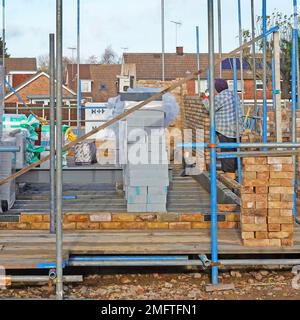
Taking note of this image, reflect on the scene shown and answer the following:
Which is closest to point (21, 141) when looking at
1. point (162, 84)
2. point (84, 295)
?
point (84, 295)

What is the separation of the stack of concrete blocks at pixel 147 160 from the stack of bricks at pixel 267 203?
3.56ft

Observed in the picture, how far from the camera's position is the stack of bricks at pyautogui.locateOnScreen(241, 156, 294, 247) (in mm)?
5664

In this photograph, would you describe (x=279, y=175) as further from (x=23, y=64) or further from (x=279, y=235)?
(x=23, y=64)

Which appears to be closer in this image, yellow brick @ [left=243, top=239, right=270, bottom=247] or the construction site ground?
the construction site ground

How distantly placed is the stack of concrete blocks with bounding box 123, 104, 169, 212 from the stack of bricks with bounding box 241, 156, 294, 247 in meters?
1.09

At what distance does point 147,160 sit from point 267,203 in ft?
4.42

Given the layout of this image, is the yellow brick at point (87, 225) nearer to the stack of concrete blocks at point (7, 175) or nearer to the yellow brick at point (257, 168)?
the stack of concrete blocks at point (7, 175)

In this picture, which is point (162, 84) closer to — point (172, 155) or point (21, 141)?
point (172, 155)

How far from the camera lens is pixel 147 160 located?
6418 millimetres

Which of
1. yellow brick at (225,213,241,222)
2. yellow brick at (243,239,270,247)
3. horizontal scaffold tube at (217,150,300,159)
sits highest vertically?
horizontal scaffold tube at (217,150,300,159)

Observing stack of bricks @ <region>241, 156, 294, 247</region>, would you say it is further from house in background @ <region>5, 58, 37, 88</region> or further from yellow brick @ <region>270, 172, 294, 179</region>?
house in background @ <region>5, 58, 37, 88</region>

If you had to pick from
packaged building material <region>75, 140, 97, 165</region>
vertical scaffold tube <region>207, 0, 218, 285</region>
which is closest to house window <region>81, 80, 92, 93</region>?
packaged building material <region>75, 140, 97, 165</region>

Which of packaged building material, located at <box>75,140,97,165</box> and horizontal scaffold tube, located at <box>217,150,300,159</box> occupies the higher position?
packaged building material, located at <box>75,140,97,165</box>

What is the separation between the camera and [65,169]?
8.26 m
